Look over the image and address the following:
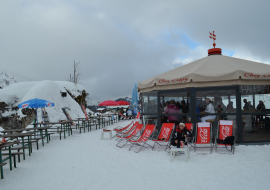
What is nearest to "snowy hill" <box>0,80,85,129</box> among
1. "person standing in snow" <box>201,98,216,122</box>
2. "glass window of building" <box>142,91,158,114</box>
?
"glass window of building" <box>142,91,158,114</box>

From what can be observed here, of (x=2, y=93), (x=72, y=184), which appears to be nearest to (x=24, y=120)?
(x=2, y=93)

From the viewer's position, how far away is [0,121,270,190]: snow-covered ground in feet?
12.5

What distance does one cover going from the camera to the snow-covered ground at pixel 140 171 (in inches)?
150

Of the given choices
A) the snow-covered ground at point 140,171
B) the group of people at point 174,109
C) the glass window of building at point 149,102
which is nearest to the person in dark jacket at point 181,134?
the snow-covered ground at point 140,171

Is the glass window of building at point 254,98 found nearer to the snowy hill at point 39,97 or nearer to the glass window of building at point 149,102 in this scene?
the glass window of building at point 149,102

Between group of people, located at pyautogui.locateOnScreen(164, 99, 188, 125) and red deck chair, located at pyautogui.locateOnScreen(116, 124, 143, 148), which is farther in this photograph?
group of people, located at pyautogui.locateOnScreen(164, 99, 188, 125)

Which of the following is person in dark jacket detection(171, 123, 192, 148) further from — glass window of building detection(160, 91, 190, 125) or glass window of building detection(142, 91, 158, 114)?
glass window of building detection(142, 91, 158, 114)

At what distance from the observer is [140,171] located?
459 centimetres

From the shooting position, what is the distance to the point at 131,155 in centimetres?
609

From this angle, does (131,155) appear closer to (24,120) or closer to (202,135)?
(202,135)

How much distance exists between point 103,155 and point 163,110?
128 inches

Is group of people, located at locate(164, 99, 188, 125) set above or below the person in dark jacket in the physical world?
above

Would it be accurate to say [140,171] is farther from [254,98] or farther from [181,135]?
[254,98]

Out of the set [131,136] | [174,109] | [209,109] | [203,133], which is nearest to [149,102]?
[174,109]
